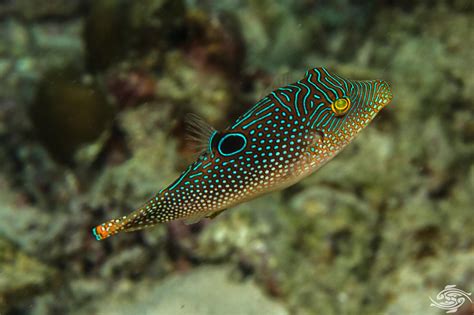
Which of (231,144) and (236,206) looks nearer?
(231,144)

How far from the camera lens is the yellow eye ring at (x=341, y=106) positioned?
2166 mm

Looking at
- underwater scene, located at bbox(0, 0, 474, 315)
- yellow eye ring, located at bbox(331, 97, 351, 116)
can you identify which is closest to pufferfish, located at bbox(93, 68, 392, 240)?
yellow eye ring, located at bbox(331, 97, 351, 116)

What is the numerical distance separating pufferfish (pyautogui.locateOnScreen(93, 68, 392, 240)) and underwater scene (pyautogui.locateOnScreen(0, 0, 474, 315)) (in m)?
1.93

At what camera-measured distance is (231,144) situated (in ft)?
6.81

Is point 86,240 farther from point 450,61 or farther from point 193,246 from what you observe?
point 450,61

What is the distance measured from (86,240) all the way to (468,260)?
4596mm

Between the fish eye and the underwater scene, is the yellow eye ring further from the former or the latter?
the underwater scene

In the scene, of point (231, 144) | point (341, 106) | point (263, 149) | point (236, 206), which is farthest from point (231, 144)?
point (236, 206)

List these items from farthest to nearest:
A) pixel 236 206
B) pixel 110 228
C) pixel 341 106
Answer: pixel 236 206, pixel 341 106, pixel 110 228

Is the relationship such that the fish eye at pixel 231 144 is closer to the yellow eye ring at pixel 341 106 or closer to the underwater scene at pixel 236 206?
the yellow eye ring at pixel 341 106

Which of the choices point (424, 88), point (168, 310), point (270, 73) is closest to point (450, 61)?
point (424, 88)

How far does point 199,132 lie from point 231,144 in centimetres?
20

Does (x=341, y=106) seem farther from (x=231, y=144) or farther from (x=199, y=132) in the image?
(x=199, y=132)

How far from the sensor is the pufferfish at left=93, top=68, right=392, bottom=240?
80.4 inches
